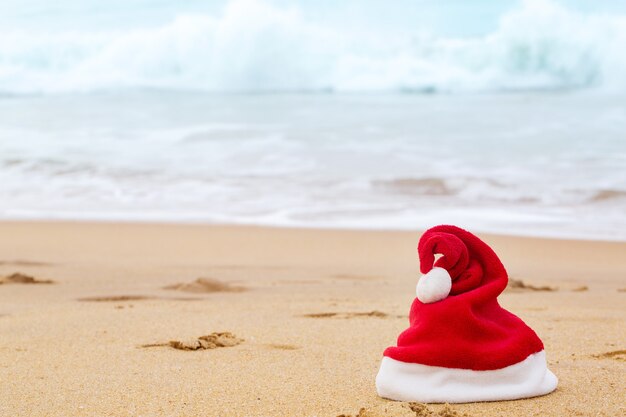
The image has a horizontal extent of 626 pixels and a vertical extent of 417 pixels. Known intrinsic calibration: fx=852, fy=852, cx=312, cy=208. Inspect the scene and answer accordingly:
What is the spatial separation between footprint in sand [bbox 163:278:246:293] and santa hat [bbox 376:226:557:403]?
2.83 m

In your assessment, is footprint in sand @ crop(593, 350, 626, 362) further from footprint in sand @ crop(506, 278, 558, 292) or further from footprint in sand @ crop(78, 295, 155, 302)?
footprint in sand @ crop(78, 295, 155, 302)

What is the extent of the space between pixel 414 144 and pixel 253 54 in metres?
17.5

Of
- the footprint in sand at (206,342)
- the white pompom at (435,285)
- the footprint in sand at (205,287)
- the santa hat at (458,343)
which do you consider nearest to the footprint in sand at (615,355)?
the santa hat at (458,343)

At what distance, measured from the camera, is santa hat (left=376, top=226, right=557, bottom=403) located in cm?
276

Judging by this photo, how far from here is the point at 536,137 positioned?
1697 centimetres

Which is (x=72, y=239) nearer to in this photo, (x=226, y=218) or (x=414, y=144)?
(x=226, y=218)

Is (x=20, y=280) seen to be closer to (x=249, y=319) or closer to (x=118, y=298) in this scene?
(x=118, y=298)

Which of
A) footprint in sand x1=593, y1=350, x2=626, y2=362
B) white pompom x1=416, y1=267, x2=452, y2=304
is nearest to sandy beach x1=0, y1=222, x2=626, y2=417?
footprint in sand x1=593, y1=350, x2=626, y2=362

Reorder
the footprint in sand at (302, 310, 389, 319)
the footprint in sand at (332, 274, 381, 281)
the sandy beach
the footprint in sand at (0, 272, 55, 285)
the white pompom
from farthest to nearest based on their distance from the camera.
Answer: the footprint in sand at (332, 274, 381, 281) < the footprint in sand at (0, 272, 55, 285) < the footprint in sand at (302, 310, 389, 319) < the sandy beach < the white pompom

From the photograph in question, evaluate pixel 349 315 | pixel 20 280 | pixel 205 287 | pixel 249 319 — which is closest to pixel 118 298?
pixel 205 287

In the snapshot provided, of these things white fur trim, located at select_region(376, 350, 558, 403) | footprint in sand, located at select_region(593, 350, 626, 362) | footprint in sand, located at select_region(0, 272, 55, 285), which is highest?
white fur trim, located at select_region(376, 350, 558, 403)

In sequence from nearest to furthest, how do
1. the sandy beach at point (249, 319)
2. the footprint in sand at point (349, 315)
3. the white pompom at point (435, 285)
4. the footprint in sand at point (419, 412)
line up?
the footprint in sand at point (419, 412) → the white pompom at point (435, 285) → the sandy beach at point (249, 319) → the footprint in sand at point (349, 315)

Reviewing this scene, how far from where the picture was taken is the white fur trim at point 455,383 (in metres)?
2.76

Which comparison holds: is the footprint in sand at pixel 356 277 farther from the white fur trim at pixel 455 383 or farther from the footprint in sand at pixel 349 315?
the white fur trim at pixel 455 383
